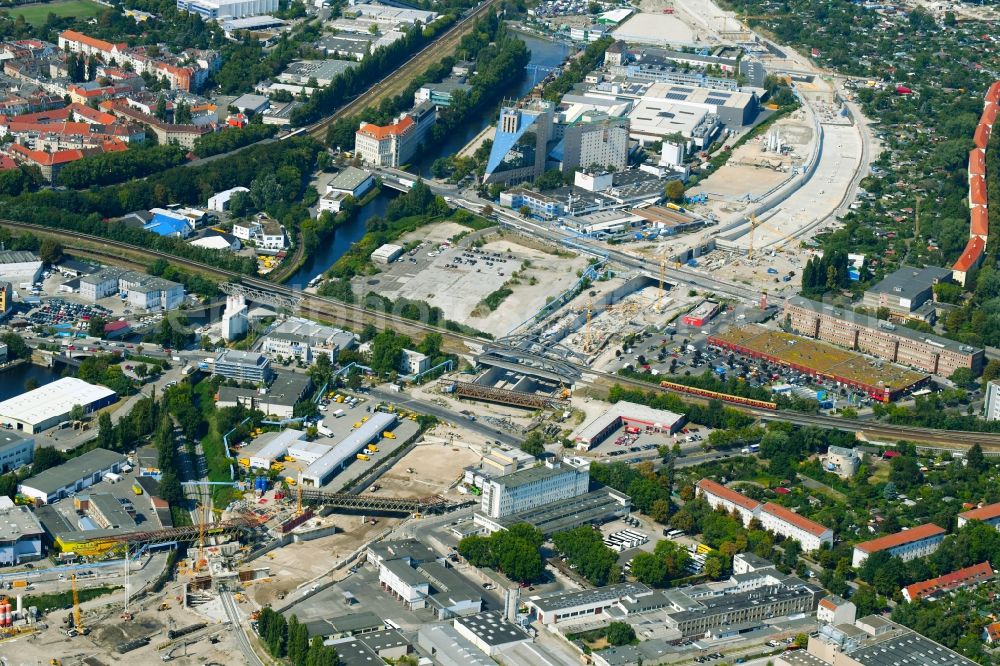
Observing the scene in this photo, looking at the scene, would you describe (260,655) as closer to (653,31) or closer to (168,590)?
(168,590)

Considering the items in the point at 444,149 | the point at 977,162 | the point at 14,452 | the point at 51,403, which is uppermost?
the point at 977,162

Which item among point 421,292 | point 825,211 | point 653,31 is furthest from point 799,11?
point 421,292

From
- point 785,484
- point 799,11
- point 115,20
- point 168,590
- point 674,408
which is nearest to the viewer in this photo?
point 168,590

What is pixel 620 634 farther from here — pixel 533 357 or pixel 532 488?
pixel 533 357

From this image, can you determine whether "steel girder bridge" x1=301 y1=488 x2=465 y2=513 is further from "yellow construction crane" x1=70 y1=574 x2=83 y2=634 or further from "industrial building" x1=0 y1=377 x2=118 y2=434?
"industrial building" x1=0 y1=377 x2=118 y2=434

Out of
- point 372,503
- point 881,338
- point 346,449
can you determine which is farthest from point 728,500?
point 881,338
